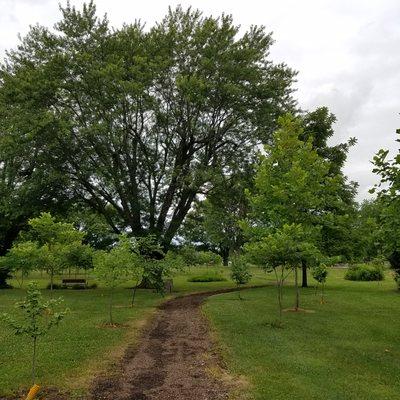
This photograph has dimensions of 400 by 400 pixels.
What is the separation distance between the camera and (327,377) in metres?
11.3

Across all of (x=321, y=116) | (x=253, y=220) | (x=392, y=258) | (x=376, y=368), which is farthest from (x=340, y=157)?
(x=376, y=368)

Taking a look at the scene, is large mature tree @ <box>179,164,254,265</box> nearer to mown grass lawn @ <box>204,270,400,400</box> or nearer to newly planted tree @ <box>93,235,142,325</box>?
mown grass lawn @ <box>204,270,400,400</box>

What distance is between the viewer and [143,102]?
3180 centimetres

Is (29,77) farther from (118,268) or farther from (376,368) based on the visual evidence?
(376,368)

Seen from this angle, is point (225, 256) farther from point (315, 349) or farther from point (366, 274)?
point (315, 349)

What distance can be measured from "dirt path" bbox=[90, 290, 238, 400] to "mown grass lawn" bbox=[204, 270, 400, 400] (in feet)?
2.65

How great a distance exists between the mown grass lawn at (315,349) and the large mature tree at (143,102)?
11.8 m

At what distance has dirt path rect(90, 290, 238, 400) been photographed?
1016 centimetres

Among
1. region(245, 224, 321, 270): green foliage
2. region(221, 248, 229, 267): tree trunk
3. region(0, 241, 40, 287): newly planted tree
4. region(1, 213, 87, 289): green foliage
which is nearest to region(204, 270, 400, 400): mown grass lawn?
region(245, 224, 321, 270): green foliage

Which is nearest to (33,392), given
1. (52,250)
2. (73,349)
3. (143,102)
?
(73,349)

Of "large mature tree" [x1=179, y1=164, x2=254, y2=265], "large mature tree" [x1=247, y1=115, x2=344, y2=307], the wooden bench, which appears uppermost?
"large mature tree" [x1=179, y1=164, x2=254, y2=265]

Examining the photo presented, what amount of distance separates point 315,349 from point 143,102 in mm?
22396

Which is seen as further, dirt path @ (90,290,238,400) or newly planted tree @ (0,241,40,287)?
newly planted tree @ (0,241,40,287)

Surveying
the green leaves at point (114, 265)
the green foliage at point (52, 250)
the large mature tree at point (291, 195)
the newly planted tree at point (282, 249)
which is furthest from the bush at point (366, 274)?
the green leaves at point (114, 265)
